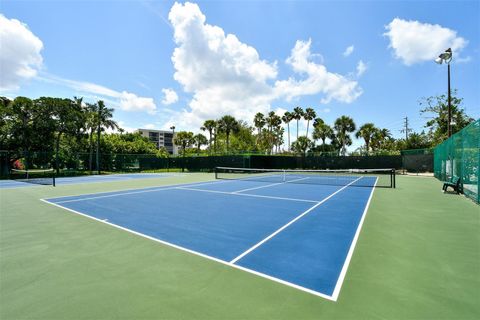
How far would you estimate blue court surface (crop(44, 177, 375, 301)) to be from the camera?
398 centimetres

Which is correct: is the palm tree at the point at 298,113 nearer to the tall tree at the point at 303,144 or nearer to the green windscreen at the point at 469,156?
the tall tree at the point at 303,144

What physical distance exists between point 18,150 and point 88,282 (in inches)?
1312

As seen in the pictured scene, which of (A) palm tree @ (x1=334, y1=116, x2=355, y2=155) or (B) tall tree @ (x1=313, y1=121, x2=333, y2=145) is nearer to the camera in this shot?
(A) palm tree @ (x1=334, y1=116, x2=355, y2=155)

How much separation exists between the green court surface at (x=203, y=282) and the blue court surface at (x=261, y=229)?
0.28 meters

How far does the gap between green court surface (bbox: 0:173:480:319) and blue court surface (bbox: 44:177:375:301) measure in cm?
28

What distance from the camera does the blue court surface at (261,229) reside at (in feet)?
13.1

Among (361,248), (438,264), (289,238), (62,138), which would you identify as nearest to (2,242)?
(289,238)

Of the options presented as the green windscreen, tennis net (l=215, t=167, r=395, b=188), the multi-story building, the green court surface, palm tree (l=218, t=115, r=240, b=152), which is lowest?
the green court surface

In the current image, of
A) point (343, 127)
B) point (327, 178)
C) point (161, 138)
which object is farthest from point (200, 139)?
point (327, 178)

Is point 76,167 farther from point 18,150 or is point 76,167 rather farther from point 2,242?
point 2,242

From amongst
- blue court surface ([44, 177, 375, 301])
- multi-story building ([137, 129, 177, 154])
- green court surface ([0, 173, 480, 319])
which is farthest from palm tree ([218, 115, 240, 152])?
multi-story building ([137, 129, 177, 154])

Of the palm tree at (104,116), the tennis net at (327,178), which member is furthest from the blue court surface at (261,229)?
the palm tree at (104,116)

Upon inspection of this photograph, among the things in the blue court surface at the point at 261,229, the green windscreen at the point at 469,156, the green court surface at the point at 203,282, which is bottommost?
the green court surface at the point at 203,282

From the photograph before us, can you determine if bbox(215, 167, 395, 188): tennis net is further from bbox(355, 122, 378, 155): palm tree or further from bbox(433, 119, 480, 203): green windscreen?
bbox(355, 122, 378, 155): palm tree
